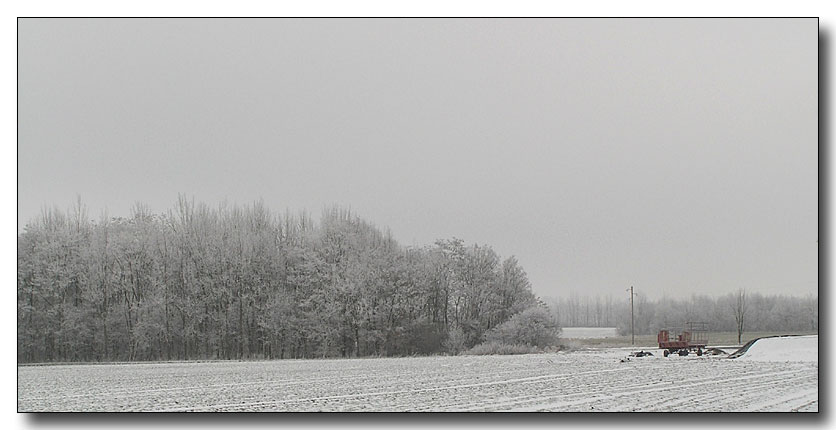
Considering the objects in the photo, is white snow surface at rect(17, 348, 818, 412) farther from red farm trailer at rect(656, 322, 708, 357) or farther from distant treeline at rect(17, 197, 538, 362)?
distant treeline at rect(17, 197, 538, 362)

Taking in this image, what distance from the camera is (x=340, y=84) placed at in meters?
15.8

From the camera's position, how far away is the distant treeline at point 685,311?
15.5m

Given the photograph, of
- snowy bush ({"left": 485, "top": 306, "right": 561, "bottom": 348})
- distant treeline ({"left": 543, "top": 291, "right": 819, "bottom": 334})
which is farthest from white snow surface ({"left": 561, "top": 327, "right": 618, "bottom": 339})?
snowy bush ({"left": 485, "top": 306, "right": 561, "bottom": 348})

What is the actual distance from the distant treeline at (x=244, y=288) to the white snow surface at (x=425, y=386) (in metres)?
0.60

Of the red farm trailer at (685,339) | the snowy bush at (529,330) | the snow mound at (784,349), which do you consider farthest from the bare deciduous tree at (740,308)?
the snowy bush at (529,330)

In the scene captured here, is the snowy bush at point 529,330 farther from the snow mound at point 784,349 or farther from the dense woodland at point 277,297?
the snow mound at point 784,349

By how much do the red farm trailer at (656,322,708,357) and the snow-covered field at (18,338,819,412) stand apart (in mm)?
268

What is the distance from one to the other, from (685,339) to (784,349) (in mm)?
1981

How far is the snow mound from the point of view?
1512cm

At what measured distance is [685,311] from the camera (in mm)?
16844

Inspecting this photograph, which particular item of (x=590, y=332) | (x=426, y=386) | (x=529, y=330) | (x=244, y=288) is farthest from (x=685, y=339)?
(x=244, y=288)

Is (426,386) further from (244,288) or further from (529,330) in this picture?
(529,330)

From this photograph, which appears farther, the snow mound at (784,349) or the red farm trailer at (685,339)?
the red farm trailer at (685,339)

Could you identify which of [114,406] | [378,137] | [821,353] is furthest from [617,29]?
[114,406]
